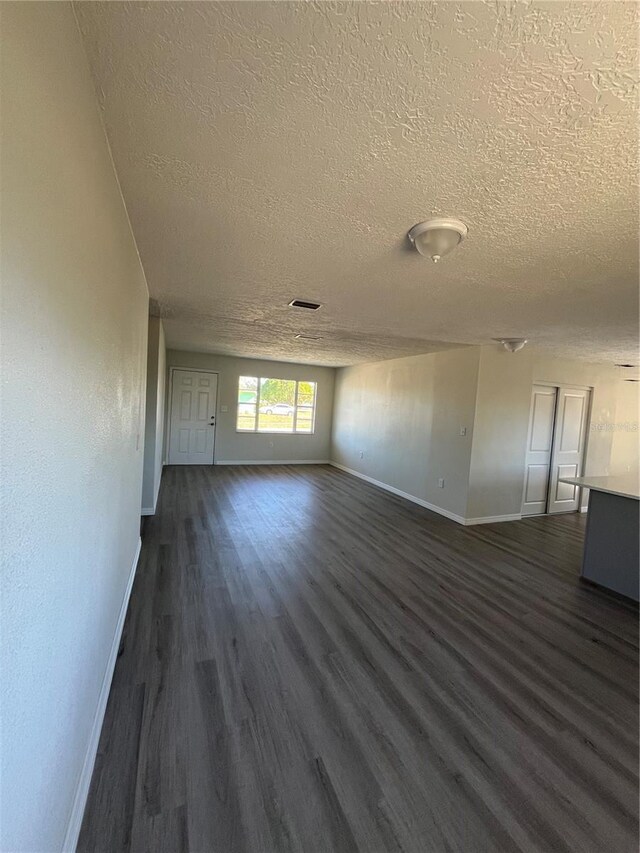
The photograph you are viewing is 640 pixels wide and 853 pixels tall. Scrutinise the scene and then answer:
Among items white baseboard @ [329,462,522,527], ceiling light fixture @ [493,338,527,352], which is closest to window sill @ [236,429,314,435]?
white baseboard @ [329,462,522,527]

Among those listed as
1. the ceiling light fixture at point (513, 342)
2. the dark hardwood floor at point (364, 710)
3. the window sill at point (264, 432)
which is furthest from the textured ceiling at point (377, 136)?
the window sill at point (264, 432)

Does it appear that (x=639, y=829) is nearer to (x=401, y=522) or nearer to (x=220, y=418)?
(x=401, y=522)

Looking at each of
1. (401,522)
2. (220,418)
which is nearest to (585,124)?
(401,522)

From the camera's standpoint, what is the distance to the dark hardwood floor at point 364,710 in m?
1.26

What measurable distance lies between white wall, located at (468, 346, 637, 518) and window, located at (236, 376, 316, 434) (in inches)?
170

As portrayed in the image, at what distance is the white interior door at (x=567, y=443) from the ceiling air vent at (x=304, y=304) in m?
4.12

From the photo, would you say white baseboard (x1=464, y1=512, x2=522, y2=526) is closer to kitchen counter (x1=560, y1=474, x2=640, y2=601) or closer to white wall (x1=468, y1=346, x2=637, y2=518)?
white wall (x1=468, y1=346, x2=637, y2=518)

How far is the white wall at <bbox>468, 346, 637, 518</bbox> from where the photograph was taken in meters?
4.69

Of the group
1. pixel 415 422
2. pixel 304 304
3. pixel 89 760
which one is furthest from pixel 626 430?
pixel 89 760

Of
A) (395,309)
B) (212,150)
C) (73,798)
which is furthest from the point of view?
(395,309)

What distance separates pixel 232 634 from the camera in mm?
2229

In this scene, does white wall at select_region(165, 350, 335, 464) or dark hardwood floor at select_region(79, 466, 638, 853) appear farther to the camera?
white wall at select_region(165, 350, 335, 464)

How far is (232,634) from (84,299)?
2.03 m

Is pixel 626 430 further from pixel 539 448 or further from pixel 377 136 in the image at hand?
pixel 377 136
